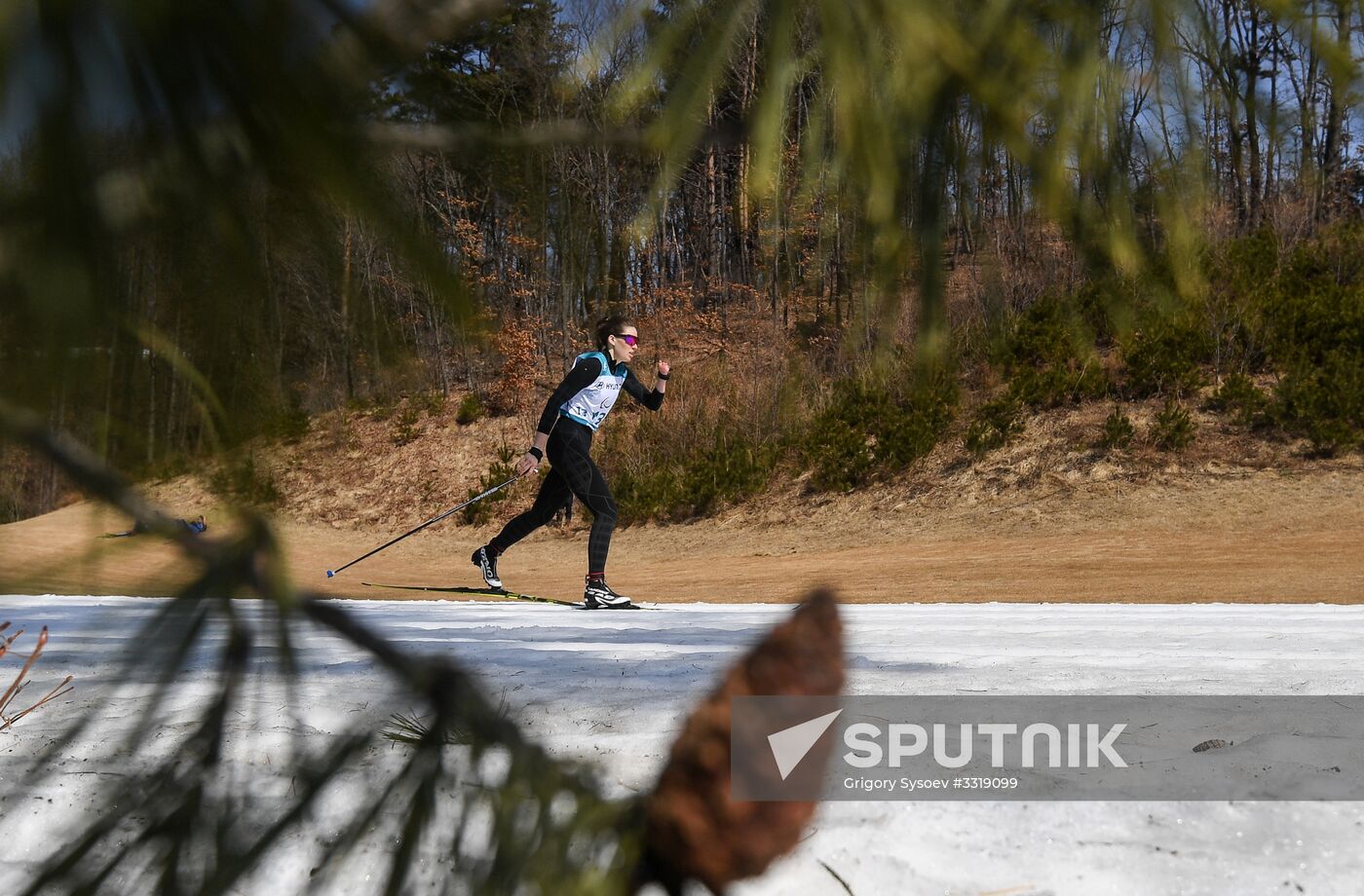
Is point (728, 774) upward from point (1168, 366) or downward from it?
downward

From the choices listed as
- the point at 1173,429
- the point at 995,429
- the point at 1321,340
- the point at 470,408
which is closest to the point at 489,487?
the point at 470,408

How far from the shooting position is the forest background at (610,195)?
2.17 ft

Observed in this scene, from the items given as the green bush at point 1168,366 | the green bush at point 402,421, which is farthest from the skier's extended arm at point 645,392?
the green bush at point 1168,366

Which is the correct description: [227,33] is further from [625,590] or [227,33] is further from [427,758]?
[625,590]

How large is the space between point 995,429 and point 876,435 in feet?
5.31

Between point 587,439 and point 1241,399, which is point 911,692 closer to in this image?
point 587,439

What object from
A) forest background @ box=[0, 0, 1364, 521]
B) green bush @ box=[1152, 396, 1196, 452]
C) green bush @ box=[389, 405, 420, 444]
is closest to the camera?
forest background @ box=[0, 0, 1364, 521]

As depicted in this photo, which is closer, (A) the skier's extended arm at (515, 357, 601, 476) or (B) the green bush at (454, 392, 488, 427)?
(B) the green bush at (454, 392, 488, 427)

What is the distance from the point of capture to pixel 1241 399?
11539mm

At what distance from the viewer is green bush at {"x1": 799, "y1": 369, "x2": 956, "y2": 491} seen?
1262cm

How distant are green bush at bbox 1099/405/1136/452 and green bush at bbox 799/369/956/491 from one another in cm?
195

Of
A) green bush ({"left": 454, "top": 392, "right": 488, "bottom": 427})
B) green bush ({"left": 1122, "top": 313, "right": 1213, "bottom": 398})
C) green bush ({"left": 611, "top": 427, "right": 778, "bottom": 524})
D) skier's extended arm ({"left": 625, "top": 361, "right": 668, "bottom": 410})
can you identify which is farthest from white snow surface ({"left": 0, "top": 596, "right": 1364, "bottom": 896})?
green bush ({"left": 611, "top": 427, "right": 778, "bottom": 524})

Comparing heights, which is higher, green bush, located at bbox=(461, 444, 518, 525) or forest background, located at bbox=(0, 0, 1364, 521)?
forest background, located at bbox=(0, 0, 1364, 521)

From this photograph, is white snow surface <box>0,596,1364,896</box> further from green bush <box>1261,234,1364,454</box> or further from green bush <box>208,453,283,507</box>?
green bush <box>1261,234,1364,454</box>
